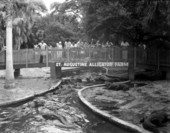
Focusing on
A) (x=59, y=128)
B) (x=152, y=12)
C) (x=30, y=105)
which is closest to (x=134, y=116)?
(x=59, y=128)

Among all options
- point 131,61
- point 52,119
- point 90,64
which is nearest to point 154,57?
point 131,61

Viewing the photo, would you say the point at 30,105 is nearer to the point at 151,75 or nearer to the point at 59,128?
the point at 59,128

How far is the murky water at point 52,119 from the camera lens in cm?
799

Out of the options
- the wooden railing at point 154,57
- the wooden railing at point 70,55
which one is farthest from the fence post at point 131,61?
the wooden railing at point 154,57

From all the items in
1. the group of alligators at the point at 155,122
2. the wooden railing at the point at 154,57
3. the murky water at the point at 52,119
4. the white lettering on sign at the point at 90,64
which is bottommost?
the murky water at the point at 52,119

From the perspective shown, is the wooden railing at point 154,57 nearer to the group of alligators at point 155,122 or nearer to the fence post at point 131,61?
the fence post at point 131,61

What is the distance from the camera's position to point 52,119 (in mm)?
9156

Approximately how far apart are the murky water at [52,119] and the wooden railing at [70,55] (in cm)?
810

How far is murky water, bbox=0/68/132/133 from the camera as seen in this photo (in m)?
7.99

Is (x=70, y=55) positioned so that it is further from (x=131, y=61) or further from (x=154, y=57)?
(x=154, y=57)

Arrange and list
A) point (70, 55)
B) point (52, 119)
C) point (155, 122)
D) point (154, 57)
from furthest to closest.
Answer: point (70, 55) < point (154, 57) < point (52, 119) < point (155, 122)

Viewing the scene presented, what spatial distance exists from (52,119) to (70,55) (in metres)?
11.5

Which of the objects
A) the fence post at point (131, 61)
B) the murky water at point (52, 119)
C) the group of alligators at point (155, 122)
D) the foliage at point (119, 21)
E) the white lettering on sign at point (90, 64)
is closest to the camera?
the group of alligators at point (155, 122)

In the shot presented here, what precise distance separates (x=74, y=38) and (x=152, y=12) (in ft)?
111
